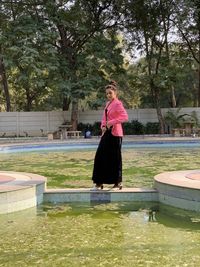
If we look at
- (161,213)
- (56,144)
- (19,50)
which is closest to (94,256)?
(161,213)

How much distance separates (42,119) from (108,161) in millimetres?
16467

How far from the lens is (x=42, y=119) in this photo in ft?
70.8

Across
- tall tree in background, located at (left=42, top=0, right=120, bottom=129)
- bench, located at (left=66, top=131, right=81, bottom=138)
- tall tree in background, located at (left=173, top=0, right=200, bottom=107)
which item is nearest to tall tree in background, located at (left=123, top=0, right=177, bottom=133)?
tall tree in background, located at (left=173, top=0, right=200, bottom=107)

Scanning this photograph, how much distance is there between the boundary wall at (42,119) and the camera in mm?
21328

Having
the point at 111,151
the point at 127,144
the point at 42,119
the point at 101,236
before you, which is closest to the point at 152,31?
the point at 42,119

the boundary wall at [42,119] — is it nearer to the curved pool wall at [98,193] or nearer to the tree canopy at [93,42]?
the tree canopy at [93,42]

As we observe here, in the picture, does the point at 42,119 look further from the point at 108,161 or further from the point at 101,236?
the point at 101,236

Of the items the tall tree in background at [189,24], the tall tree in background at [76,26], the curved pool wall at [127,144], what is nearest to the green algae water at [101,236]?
the curved pool wall at [127,144]

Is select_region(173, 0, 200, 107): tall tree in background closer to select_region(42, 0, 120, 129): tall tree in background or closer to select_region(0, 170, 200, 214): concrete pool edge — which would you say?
select_region(42, 0, 120, 129): tall tree in background

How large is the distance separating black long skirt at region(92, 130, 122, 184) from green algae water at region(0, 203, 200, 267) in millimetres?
362

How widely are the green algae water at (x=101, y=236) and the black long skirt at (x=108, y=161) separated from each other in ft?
1.19

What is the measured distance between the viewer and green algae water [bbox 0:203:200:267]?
3.29 meters

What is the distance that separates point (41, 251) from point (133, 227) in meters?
1.06

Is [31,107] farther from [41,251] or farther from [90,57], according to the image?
[41,251]
